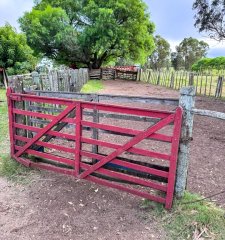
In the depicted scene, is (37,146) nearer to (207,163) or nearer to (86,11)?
(207,163)

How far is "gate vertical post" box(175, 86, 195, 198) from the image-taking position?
2779 mm

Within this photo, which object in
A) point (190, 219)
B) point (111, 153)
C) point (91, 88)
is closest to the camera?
point (190, 219)

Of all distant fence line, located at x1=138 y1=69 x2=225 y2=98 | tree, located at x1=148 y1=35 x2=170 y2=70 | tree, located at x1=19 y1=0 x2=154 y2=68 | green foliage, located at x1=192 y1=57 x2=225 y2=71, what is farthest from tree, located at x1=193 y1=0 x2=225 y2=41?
tree, located at x1=148 y1=35 x2=170 y2=70

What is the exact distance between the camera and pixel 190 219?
9.11ft

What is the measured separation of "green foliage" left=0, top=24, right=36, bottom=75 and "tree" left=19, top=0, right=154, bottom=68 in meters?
7.33

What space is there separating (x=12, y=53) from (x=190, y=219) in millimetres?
14595

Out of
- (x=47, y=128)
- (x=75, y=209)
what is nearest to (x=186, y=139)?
(x=75, y=209)

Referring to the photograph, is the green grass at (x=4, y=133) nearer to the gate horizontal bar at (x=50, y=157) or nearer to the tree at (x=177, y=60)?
the gate horizontal bar at (x=50, y=157)

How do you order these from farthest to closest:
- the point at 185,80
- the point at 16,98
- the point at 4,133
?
the point at 185,80 → the point at 4,133 → the point at 16,98

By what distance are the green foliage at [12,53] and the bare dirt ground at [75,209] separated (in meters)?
12.2

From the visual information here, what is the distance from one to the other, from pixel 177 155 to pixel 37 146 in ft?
8.08

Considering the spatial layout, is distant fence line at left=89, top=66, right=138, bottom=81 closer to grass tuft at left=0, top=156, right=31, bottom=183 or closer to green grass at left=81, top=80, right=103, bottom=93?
green grass at left=81, top=80, right=103, bottom=93

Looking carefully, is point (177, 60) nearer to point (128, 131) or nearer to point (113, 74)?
point (113, 74)

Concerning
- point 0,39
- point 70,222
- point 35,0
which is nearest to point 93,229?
point 70,222
